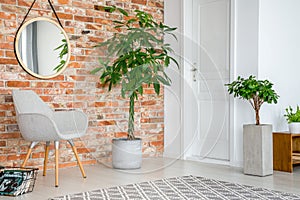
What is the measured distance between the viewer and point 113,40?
3.32 m

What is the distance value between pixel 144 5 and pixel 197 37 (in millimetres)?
766

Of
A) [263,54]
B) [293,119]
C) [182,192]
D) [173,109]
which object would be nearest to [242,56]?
[263,54]

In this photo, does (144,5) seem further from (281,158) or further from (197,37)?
(281,158)

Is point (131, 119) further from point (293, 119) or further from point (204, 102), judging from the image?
point (293, 119)

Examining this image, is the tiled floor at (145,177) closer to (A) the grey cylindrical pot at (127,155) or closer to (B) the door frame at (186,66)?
(A) the grey cylindrical pot at (127,155)

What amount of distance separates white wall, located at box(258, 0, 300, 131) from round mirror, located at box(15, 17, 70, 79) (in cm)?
200

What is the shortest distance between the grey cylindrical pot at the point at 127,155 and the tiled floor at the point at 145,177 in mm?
96

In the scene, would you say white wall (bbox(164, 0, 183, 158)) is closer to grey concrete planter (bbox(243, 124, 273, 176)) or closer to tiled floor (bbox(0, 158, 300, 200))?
tiled floor (bbox(0, 158, 300, 200))

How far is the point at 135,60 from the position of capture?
312 cm

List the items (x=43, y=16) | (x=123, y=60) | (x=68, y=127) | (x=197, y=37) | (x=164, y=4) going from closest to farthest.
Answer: (x=123, y=60) < (x=68, y=127) < (x=43, y=16) < (x=197, y=37) < (x=164, y=4)

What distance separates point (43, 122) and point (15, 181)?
52cm

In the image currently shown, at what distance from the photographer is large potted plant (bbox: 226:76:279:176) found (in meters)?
4.20

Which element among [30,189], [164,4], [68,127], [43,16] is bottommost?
[30,189]

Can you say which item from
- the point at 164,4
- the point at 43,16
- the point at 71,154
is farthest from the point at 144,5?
the point at 71,154
